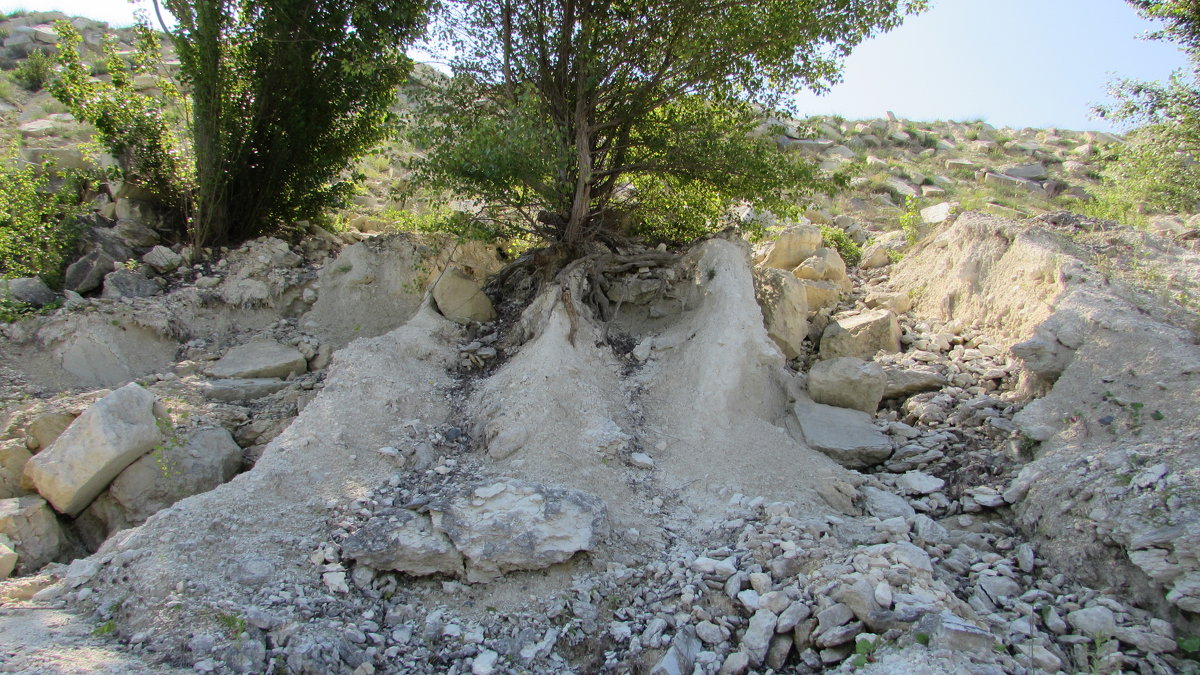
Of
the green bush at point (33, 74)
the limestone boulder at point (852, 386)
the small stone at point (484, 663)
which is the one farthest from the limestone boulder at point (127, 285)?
the green bush at point (33, 74)

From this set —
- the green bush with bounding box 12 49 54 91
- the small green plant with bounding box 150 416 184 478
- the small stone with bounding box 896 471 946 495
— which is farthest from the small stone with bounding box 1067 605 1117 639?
the green bush with bounding box 12 49 54 91

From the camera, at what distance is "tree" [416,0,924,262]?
6555 millimetres

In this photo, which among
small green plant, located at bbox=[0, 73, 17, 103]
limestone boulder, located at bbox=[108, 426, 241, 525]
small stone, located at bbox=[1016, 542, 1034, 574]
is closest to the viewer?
small stone, located at bbox=[1016, 542, 1034, 574]

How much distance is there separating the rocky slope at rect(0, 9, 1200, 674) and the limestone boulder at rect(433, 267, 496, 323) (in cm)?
3

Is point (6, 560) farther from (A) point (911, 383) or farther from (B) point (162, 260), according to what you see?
(A) point (911, 383)

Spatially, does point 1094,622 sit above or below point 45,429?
above

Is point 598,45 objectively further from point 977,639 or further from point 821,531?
point 977,639

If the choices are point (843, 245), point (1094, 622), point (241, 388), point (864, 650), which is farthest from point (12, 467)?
point (843, 245)

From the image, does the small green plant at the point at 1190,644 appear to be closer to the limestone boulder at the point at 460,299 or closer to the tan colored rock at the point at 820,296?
the tan colored rock at the point at 820,296

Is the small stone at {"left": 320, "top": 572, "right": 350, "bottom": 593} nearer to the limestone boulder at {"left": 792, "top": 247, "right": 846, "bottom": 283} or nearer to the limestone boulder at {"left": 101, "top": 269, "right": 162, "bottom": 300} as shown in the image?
the limestone boulder at {"left": 101, "top": 269, "right": 162, "bottom": 300}

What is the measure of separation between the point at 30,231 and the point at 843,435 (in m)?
8.52

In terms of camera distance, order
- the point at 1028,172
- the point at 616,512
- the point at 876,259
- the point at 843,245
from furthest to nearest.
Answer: the point at 1028,172 → the point at 843,245 → the point at 876,259 → the point at 616,512

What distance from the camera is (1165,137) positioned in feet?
35.4

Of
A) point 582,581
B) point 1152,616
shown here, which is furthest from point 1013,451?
point 582,581
